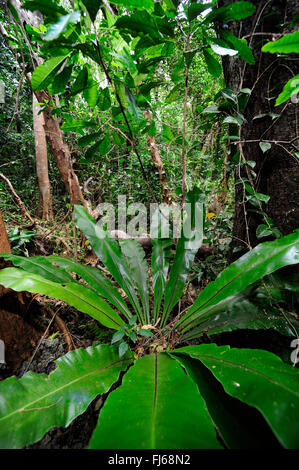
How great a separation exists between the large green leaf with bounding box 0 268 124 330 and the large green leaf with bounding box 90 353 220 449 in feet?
1.06

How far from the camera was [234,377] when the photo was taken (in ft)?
1.60

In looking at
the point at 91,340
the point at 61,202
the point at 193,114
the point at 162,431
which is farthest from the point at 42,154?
the point at 162,431

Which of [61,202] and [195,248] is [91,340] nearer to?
[195,248]

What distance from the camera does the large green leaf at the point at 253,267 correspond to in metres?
0.67

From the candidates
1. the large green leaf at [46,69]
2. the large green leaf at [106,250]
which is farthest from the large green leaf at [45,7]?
the large green leaf at [106,250]

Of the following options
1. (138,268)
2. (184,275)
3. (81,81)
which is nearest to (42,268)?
(138,268)

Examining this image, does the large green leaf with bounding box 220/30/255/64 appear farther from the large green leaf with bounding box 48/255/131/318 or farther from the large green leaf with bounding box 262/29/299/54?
the large green leaf with bounding box 48/255/131/318

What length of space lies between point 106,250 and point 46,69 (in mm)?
745

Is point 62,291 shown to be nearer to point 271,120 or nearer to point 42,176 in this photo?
point 271,120

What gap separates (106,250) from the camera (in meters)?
1.04

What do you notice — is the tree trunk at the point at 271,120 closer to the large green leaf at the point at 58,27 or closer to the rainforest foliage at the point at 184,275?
the rainforest foliage at the point at 184,275

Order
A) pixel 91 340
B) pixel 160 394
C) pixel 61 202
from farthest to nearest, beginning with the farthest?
pixel 61 202, pixel 91 340, pixel 160 394

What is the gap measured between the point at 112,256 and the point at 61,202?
3.41 m

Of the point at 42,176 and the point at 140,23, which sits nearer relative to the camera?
the point at 140,23
